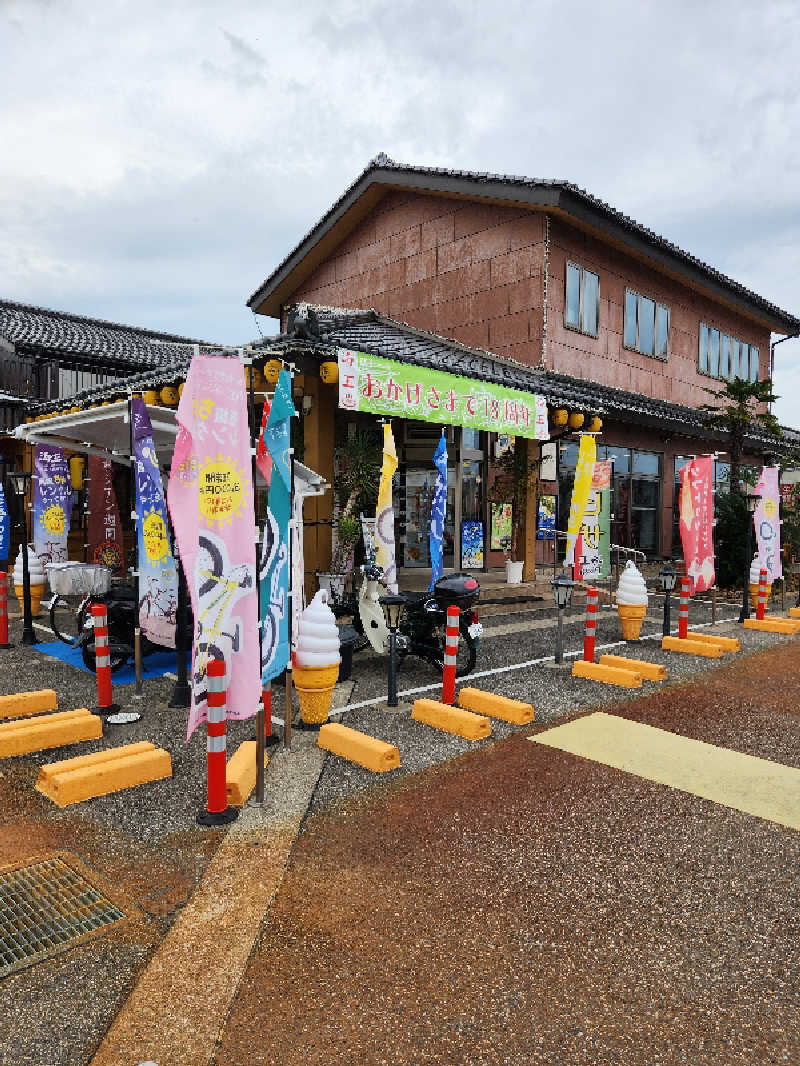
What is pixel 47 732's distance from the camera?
18.0ft

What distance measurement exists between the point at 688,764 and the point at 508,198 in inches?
532

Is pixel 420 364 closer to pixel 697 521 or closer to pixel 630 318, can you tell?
pixel 697 521

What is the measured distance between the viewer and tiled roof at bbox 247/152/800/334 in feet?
47.7

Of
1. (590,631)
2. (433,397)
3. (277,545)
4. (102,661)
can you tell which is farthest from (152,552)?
(433,397)

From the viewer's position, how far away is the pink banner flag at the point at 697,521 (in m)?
11.3

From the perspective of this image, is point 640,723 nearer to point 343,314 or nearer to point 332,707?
point 332,707

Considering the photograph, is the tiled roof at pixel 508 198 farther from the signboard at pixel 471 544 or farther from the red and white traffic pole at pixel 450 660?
the red and white traffic pole at pixel 450 660

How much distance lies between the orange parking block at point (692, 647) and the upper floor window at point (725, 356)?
14.5 meters

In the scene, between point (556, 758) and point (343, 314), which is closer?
point (556, 758)

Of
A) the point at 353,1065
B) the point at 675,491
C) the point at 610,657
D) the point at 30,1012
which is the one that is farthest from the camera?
the point at 675,491

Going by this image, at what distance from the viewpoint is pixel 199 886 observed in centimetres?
354

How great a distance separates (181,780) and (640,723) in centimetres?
422

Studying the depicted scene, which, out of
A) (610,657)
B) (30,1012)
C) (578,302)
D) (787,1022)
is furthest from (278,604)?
(578,302)

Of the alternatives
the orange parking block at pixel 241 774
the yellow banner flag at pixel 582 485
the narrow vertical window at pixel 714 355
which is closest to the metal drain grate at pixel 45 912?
the orange parking block at pixel 241 774
